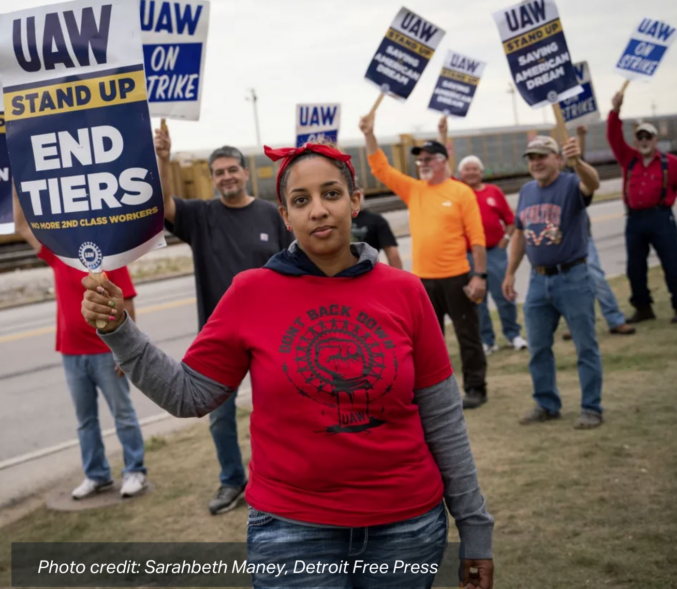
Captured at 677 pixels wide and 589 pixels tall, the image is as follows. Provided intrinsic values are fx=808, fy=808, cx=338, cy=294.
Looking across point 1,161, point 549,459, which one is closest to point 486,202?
point 549,459

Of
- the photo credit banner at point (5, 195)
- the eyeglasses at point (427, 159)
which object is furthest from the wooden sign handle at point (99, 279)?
the eyeglasses at point (427, 159)

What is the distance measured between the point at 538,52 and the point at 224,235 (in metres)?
3.21

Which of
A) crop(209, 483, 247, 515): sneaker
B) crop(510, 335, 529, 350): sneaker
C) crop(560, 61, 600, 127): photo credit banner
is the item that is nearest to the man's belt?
crop(560, 61, 600, 127): photo credit banner

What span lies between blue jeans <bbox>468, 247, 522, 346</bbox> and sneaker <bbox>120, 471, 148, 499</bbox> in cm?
468

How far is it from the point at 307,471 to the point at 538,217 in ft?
14.1

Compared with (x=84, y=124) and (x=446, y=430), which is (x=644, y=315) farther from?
(x=84, y=124)

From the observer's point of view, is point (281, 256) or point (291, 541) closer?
point (291, 541)

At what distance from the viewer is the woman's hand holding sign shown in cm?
224

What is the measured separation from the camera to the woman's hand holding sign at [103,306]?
2242 millimetres

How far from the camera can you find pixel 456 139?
42.5 m

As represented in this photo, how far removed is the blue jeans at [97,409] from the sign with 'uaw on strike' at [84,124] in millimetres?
3293

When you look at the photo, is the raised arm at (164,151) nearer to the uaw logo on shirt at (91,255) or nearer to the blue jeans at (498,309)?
the uaw logo on shirt at (91,255)

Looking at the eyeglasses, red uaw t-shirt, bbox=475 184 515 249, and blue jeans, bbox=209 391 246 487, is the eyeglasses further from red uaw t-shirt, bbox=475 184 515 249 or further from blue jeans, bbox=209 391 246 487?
blue jeans, bbox=209 391 246 487

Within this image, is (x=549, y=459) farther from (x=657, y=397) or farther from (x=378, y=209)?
(x=378, y=209)
